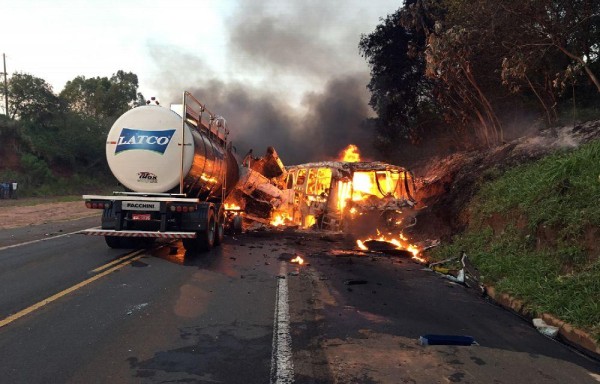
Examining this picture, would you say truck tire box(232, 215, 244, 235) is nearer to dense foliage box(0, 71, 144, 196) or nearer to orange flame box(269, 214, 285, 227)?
orange flame box(269, 214, 285, 227)

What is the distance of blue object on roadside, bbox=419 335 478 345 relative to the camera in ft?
16.0

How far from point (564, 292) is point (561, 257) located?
45.9 inches

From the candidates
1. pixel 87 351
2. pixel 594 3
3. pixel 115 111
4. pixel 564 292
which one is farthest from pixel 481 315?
pixel 115 111

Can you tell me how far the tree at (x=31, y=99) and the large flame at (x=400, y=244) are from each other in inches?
1603

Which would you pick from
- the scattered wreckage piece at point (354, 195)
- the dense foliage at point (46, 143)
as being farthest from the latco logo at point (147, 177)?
the dense foliage at point (46, 143)

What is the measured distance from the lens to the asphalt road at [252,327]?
4.09 metres

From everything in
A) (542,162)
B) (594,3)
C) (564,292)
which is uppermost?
(594,3)

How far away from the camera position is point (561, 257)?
714 centimetres

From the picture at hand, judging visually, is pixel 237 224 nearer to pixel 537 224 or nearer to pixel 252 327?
pixel 537 224

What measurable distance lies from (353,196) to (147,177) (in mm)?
6861

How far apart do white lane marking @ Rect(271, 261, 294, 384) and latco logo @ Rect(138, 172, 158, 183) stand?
4868 mm

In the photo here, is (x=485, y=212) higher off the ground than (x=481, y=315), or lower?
higher

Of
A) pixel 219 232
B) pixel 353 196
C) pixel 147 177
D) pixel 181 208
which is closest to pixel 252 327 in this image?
pixel 181 208

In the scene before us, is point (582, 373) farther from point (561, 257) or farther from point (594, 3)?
point (594, 3)
